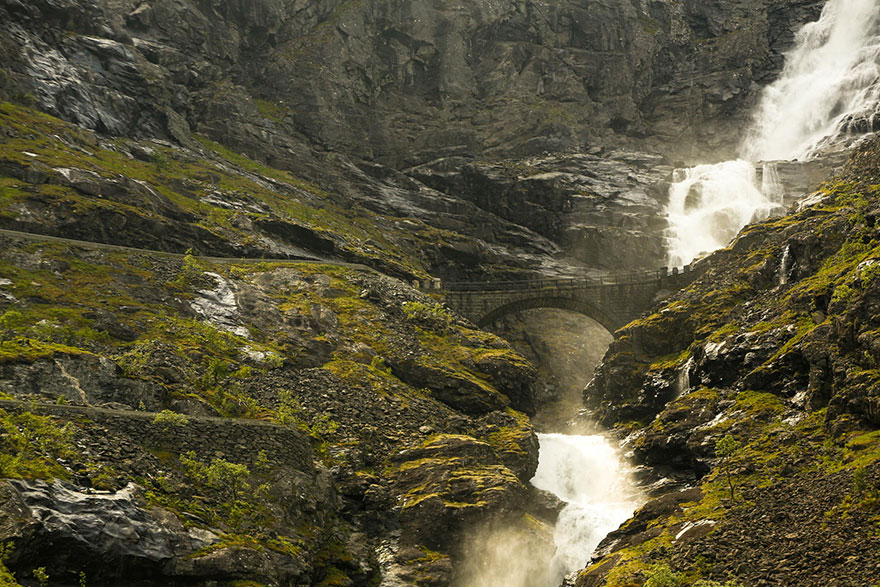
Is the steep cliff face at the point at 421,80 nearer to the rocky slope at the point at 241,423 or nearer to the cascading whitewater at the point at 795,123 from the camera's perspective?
the cascading whitewater at the point at 795,123

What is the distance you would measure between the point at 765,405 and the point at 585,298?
37208 mm

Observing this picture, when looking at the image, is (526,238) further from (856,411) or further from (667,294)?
(856,411)

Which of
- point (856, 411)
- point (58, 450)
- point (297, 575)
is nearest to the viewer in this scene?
point (58, 450)

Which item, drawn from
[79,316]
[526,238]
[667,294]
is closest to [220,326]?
[79,316]

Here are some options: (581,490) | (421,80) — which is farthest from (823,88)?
(581,490)

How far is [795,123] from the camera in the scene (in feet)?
410

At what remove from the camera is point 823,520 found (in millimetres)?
30797

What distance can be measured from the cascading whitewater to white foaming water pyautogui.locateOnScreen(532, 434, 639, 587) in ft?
146

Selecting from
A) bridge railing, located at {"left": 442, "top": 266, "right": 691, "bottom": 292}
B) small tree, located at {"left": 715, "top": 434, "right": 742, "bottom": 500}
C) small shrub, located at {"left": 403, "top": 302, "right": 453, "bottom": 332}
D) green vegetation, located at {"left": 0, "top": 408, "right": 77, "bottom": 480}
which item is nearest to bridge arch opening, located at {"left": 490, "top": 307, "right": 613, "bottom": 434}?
bridge railing, located at {"left": 442, "top": 266, "right": 691, "bottom": 292}

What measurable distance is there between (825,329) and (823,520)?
17165 millimetres

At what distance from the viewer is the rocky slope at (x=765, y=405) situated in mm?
31250

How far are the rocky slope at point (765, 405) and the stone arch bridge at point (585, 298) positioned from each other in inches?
356

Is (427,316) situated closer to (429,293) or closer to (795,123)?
(429,293)

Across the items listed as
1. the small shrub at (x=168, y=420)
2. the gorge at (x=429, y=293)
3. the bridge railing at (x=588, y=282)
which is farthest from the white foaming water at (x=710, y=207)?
the small shrub at (x=168, y=420)
